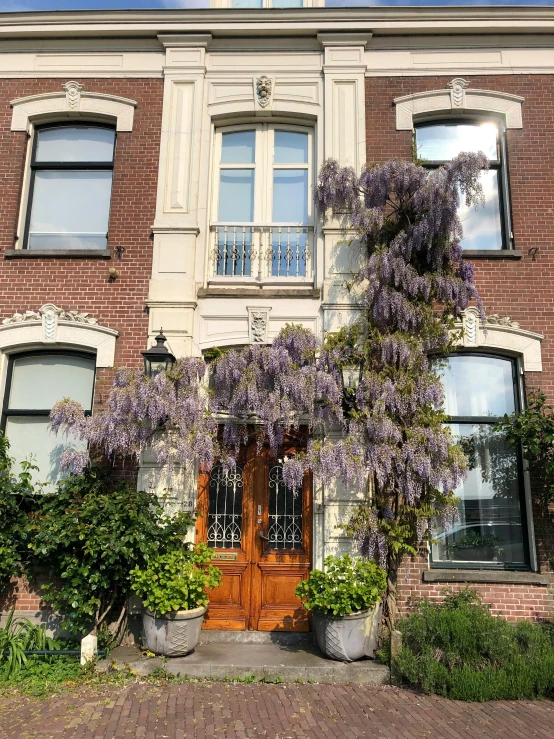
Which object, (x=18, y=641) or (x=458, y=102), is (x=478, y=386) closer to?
(x=458, y=102)

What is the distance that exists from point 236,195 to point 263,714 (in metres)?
6.66

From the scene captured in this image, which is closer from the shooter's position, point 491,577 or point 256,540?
point 491,577

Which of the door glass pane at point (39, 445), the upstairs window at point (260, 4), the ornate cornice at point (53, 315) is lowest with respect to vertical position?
the door glass pane at point (39, 445)

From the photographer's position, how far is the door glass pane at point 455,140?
8.66m

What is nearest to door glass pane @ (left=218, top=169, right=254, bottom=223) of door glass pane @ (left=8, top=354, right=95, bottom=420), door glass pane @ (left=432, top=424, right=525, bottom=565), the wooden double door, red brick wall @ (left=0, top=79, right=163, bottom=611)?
red brick wall @ (left=0, top=79, right=163, bottom=611)

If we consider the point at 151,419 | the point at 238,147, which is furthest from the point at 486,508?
the point at 238,147

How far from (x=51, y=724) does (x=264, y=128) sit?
26.0 feet

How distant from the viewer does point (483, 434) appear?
7.66 metres

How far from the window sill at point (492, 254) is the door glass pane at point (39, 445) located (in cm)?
580

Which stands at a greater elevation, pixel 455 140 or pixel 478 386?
pixel 455 140

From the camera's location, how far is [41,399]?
26.2ft

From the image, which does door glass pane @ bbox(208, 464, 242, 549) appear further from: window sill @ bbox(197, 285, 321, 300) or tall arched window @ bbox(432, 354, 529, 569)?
tall arched window @ bbox(432, 354, 529, 569)

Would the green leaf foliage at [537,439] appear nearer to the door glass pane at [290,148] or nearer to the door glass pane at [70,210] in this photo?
the door glass pane at [290,148]

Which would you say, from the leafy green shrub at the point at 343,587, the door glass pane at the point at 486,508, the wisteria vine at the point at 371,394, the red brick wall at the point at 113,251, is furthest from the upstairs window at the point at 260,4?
the leafy green shrub at the point at 343,587
